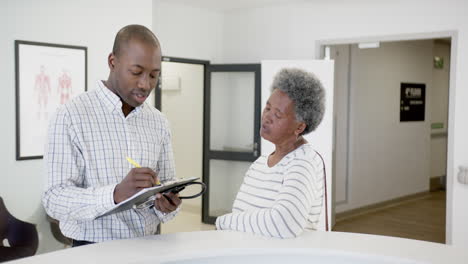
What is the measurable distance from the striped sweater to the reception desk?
4 centimetres

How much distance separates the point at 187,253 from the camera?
1.48 m

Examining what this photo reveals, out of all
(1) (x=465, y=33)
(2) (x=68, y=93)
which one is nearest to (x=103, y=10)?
(2) (x=68, y=93)

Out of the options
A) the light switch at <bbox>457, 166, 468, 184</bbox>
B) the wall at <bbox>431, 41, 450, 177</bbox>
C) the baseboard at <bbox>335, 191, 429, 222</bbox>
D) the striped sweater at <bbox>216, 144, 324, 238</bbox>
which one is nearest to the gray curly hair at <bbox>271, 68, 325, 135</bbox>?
the striped sweater at <bbox>216, 144, 324, 238</bbox>

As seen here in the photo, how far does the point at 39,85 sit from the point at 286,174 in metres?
3.11

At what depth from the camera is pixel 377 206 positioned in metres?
7.77

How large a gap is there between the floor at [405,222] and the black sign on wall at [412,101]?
1.47 metres

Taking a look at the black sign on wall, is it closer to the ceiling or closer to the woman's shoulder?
the ceiling

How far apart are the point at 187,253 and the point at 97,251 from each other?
10.2 inches

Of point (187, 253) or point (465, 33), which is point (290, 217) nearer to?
point (187, 253)

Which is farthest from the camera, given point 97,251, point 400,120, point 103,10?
→ point 400,120

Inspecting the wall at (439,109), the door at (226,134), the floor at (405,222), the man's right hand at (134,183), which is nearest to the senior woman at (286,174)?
the man's right hand at (134,183)

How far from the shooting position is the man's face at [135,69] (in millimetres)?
1744

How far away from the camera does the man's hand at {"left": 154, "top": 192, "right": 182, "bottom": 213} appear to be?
1.68m

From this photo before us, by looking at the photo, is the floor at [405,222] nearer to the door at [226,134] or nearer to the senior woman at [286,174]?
the door at [226,134]
